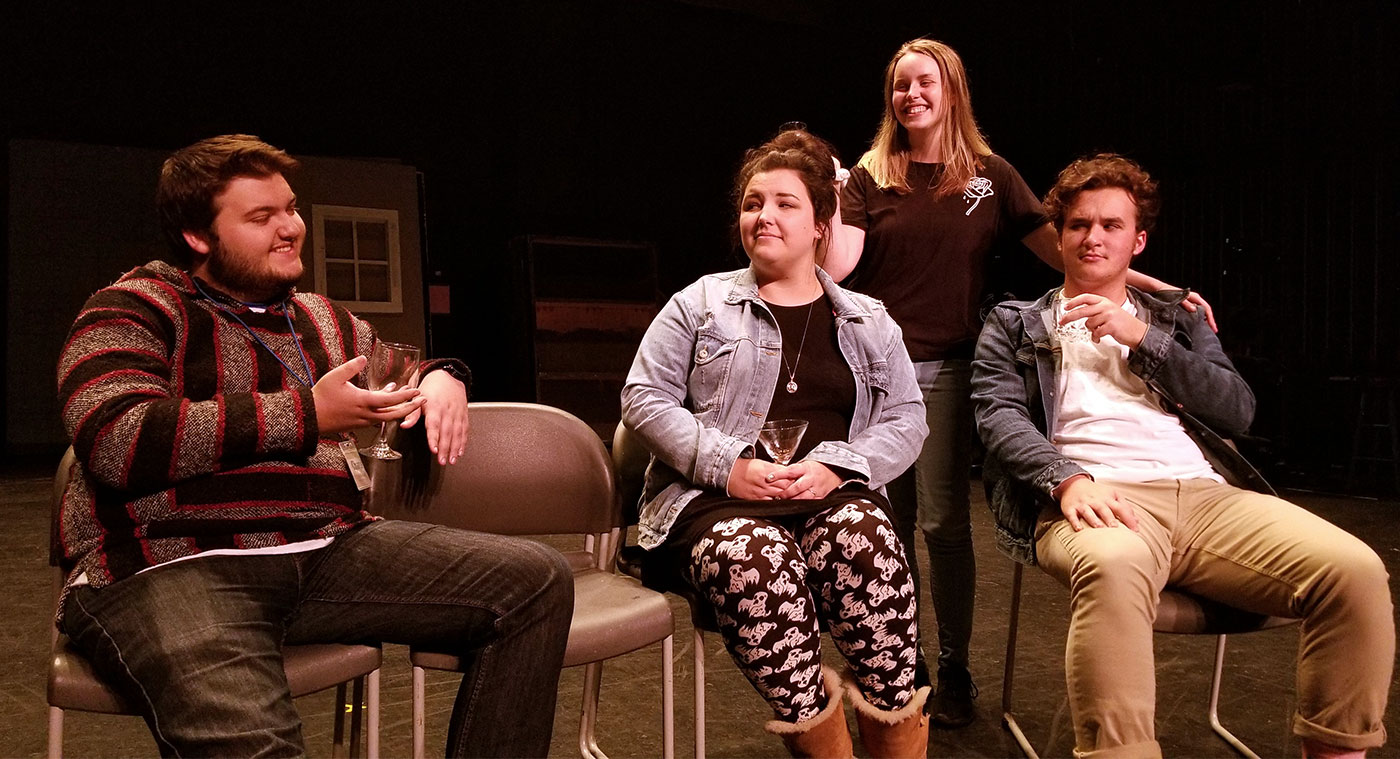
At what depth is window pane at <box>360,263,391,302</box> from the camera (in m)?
7.54

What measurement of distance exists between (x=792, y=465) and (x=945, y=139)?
1.01 metres

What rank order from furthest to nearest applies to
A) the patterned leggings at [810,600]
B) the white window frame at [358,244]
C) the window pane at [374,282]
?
1. the window pane at [374,282]
2. the white window frame at [358,244]
3. the patterned leggings at [810,600]

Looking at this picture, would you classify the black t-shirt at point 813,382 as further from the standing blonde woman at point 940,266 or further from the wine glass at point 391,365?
the wine glass at point 391,365

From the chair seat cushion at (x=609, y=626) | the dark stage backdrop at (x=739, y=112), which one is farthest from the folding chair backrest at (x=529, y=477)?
the dark stage backdrop at (x=739, y=112)

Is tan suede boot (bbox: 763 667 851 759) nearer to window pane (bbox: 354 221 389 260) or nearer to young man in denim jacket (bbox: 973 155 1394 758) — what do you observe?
young man in denim jacket (bbox: 973 155 1394 758)

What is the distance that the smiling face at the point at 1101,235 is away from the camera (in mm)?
1954

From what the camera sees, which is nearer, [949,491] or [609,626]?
[609,626]

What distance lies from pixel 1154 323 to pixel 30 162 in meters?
7.65

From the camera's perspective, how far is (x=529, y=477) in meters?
1.95

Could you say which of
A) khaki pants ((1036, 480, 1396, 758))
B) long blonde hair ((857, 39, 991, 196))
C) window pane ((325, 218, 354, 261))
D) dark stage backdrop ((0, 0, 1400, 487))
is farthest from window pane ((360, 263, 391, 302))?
khaki pants ((1036, 480, 1396, 758))

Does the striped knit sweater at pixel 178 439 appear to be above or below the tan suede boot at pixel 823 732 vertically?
above

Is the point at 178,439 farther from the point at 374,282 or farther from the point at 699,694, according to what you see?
the point at 374,282

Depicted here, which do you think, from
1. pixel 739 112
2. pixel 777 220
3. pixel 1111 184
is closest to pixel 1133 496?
pixel 1111 184

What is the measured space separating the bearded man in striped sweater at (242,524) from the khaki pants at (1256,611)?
2.92ft
